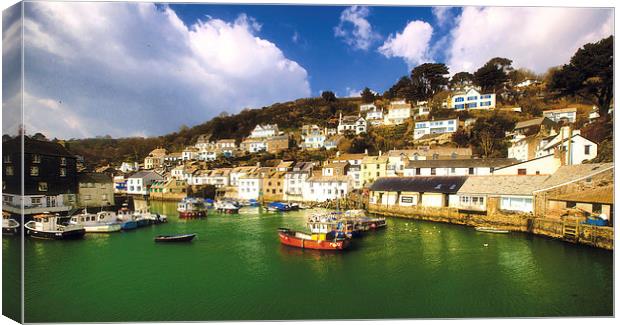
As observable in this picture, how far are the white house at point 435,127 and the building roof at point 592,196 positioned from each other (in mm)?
7847

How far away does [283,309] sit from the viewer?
6293 mm

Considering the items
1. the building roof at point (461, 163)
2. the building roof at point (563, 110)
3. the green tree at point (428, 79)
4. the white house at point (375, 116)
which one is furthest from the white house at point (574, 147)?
the white house at point (375, 116)

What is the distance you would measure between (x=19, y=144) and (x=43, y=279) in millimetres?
2502

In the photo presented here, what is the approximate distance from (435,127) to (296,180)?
743 cm

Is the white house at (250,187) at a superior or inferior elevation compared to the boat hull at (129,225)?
superior

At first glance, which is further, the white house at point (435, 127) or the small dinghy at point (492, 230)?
the white house at point (435, 127)

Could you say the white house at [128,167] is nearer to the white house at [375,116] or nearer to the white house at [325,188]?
the white house at [325,188]

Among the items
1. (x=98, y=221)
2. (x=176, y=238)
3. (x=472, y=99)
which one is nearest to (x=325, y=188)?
(x=472, y=99)

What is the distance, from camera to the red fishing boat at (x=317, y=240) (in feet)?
31.3

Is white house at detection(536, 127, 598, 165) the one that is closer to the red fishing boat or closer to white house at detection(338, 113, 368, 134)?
the red fishing boat

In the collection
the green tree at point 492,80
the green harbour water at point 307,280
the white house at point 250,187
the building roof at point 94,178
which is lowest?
the green harbour water at point 307,280

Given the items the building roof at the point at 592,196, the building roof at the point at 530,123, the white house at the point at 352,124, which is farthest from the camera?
the white house at the point at 352,124

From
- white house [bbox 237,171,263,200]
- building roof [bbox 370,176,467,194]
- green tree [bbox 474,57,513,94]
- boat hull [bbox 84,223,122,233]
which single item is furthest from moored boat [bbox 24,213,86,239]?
green tree [bbox 474,57,513,94]

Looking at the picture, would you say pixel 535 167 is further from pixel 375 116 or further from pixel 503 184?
pixel 375 116
